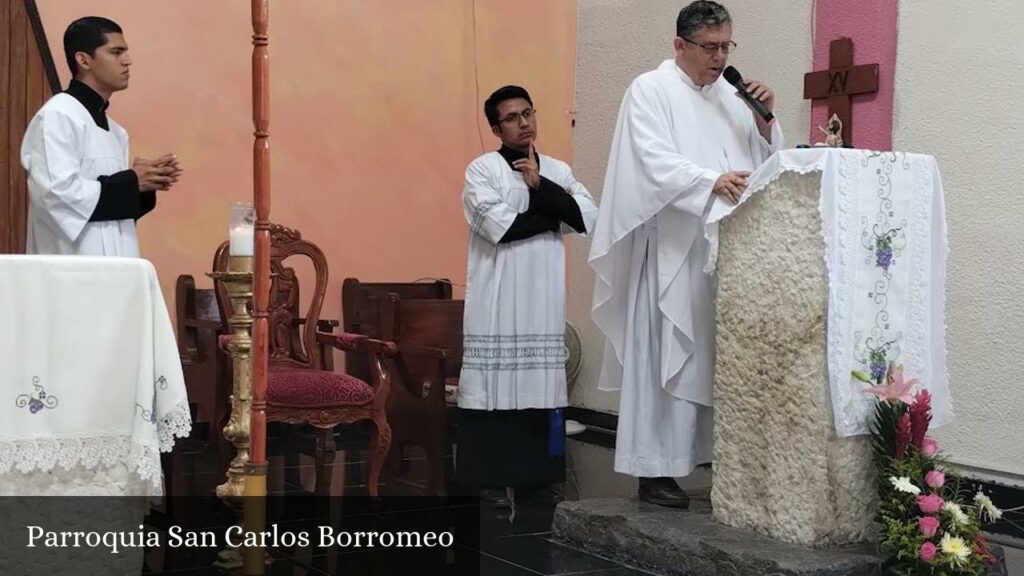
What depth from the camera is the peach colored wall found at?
22.9 feet

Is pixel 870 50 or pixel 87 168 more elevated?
pixel 870 50

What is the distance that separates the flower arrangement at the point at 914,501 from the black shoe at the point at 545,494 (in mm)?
1873

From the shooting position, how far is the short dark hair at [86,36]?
467cm

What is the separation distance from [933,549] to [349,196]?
4753mm

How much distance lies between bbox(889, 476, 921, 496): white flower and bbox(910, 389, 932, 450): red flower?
0.14 m

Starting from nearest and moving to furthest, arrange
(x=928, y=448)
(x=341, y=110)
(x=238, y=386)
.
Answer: (x=928, y=448), (x=238, y=386), (x=341, y=110)

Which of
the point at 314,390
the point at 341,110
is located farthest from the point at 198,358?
the point at 341,110

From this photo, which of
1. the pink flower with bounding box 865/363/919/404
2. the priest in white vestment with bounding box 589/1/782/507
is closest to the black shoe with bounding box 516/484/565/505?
the priest in white vestment with bounding box 589/1/782/507

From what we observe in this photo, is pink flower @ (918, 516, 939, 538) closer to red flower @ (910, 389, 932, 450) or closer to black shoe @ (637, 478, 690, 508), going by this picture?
red flower @ (910, 389, 932, 450)

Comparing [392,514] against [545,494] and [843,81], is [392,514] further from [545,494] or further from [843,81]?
[843,81]

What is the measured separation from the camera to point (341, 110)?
25.0 ft

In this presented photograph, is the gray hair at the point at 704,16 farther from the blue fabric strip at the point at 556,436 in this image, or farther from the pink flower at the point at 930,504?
the pink flower at the point at 930,504

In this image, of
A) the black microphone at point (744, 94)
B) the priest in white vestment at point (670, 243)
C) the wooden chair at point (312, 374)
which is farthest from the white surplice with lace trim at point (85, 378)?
the black microphone at point (744, 94)

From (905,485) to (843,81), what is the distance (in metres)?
3.13
